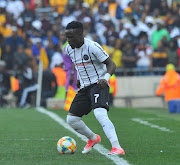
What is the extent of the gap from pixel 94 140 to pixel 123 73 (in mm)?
13839

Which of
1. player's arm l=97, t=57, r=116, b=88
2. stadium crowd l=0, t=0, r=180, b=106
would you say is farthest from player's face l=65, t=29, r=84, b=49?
stadium crowd l=0, t=0, r=180, b=106

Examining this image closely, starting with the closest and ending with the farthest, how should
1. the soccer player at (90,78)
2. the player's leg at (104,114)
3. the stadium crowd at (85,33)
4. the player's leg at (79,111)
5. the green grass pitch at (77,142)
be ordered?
the green grass pitch at (77,142) < the player's leg at (104,114) < the soccer player at (90,78) < the player's leg at (79,111) < the stadium crowd at (85,33)

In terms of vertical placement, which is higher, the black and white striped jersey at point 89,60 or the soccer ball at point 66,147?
the black and white striped jersey at point 89,60

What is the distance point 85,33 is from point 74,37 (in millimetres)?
11281

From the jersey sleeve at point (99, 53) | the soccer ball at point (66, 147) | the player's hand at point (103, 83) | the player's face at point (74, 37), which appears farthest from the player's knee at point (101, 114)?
the player's face at point (74, 37)

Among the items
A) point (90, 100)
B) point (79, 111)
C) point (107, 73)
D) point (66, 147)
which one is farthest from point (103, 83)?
point (66, 147)

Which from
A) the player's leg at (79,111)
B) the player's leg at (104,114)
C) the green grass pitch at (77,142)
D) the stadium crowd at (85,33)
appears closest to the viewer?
the green grass pitch at (77,142)

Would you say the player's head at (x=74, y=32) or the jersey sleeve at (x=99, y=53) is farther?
the jersey sleeve at (x=99, y=53)

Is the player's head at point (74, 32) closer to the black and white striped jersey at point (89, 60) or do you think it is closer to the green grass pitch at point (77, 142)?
the black and white striped jersey at point (89, 60)

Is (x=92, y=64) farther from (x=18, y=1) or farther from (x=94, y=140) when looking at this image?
(x=18, y=1)

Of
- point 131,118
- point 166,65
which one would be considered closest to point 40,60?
point 166,65

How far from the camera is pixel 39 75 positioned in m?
19.8

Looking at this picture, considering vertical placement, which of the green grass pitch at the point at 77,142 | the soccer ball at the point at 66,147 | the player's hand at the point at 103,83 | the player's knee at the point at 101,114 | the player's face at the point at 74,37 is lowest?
the green grass pitch at the point at 77,142

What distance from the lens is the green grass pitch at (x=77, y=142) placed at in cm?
673
